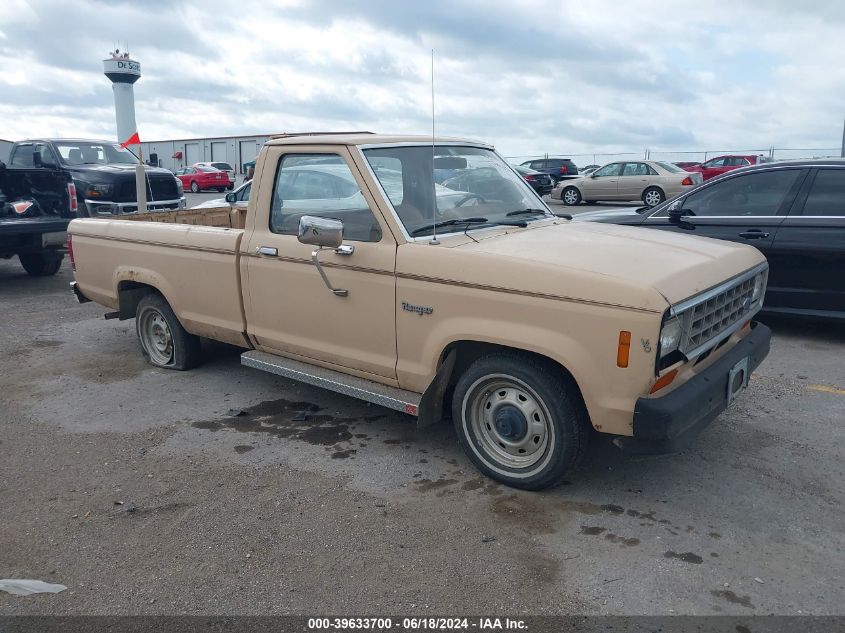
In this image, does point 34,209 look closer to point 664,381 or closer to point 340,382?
point 340,382

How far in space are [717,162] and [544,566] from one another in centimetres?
2896

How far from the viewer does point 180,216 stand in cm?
677

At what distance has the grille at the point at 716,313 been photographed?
137 inches

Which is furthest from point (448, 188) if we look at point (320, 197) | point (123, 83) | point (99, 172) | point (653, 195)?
point (123, 83)

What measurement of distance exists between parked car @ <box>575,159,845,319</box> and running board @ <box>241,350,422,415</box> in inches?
106

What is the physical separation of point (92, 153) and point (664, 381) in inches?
541

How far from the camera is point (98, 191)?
42.8ft

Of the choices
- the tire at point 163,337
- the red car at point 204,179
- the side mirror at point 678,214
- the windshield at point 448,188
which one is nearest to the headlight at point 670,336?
the windshield at point 448,188

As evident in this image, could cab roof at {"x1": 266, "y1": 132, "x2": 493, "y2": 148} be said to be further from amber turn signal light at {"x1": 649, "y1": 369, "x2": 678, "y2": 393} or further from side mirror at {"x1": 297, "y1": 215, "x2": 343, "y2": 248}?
amber turn signal light at {"x1": 649, "y1": 369, "x2": 678, "y2": 393}

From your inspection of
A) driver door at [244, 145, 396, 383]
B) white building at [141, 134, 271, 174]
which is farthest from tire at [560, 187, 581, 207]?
white building at [141, 134, 271, 174]

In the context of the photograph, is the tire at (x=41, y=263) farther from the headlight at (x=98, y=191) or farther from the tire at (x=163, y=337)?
the tire at (x=163, y=337)

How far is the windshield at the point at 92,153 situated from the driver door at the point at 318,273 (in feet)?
35.3

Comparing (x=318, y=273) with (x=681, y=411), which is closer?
(x=681, y=411)

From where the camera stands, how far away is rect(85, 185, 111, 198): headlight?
42.7ft
